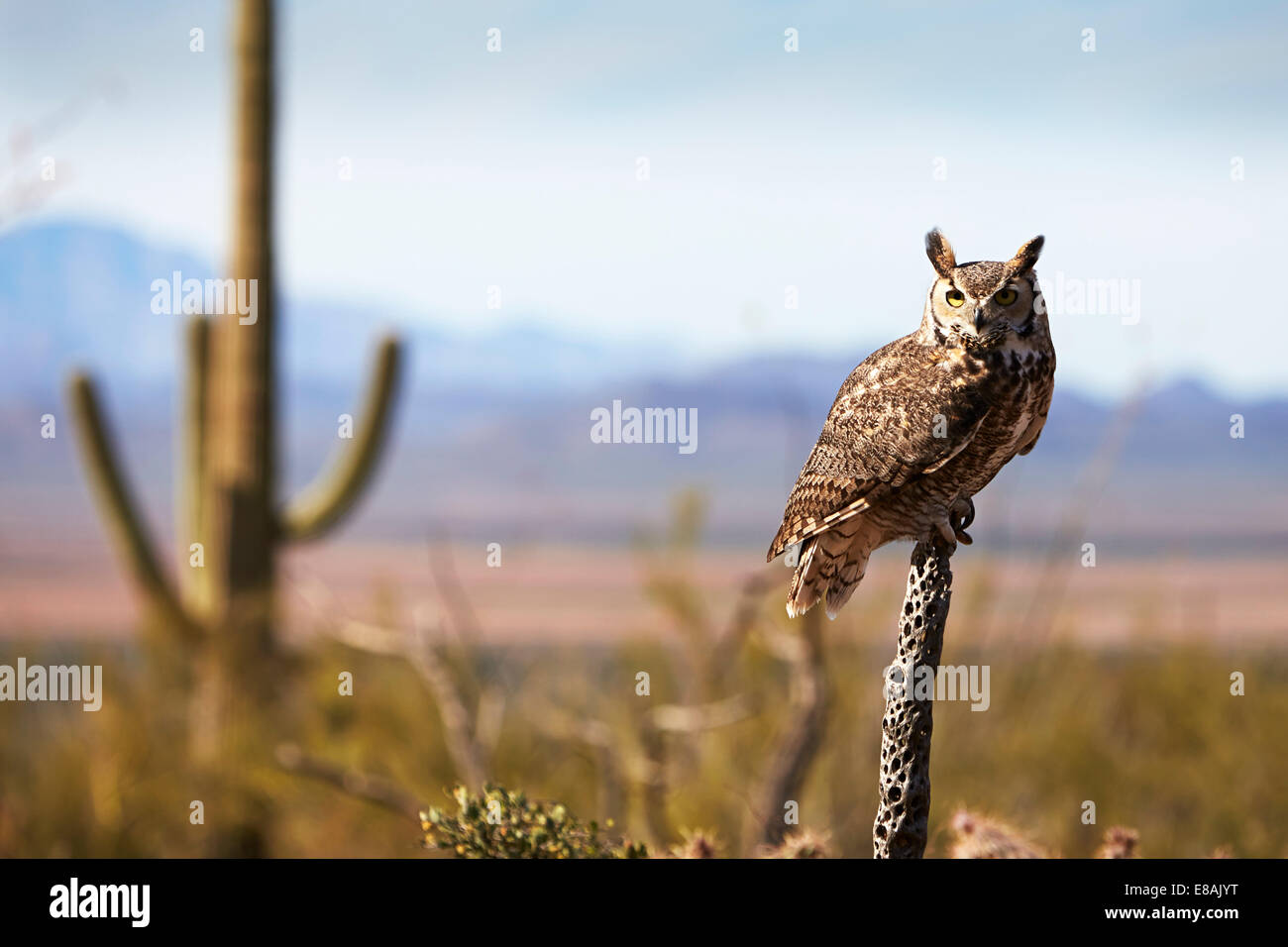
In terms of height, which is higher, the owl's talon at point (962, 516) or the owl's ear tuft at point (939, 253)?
the owl's ear tuft at point (939, 253)

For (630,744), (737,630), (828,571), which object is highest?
(828,571)

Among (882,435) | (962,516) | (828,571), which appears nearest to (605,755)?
(828,571)

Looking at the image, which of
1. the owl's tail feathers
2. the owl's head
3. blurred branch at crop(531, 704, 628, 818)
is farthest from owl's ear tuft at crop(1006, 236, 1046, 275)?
blurred branch at crop(531, 704, 628, 818)

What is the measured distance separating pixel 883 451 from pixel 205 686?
28.6 ft

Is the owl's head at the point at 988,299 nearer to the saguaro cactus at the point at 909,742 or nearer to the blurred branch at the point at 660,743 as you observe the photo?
the saguaro cactus at the point at 909,742

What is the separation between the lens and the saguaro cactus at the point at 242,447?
1059 cm

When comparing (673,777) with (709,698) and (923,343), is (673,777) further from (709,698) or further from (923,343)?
(923,343)

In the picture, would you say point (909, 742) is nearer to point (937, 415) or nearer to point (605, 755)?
point (937, 415)

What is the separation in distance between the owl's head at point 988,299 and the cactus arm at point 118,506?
9.17 meters

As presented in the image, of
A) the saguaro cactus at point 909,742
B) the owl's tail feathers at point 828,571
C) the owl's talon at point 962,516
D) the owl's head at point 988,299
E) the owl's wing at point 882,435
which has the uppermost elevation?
the owl's head at point 988,299

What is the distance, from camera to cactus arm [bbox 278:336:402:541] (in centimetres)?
1076

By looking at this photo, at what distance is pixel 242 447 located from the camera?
10.8 meters

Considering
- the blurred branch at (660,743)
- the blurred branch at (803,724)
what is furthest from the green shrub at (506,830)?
the blurred branch at (660,743)

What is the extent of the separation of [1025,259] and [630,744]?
5665mm
